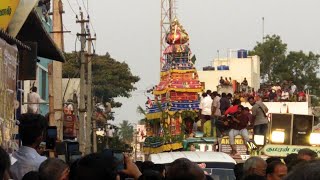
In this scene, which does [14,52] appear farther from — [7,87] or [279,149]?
[279,149]

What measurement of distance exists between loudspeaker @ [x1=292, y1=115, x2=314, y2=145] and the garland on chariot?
13764mm

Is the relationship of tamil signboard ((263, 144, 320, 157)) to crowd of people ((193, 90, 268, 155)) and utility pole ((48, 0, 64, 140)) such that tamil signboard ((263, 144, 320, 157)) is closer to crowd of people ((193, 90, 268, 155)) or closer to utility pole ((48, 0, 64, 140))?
crowd of people ((193, 90, 268, 155))

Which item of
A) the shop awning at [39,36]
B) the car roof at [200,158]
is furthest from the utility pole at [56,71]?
the shop awning at [39,36]

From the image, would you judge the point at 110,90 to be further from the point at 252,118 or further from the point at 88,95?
the point at 252,118

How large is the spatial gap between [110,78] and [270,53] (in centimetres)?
1957

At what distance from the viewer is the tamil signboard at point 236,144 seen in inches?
831

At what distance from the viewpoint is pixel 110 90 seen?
75.9 meters

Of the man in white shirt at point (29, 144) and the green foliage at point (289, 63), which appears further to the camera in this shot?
the green foliage at point (289, 63)

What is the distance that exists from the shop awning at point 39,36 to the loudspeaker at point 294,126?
568 cm

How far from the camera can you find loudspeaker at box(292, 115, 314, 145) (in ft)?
66.0

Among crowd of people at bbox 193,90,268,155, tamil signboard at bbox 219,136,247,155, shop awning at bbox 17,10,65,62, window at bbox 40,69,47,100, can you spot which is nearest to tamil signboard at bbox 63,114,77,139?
window at bbox 40,69,47,100

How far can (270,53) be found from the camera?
89.6m

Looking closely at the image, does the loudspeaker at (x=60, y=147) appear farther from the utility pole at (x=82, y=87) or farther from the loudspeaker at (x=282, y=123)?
the utility pole at (x=82, y=87)

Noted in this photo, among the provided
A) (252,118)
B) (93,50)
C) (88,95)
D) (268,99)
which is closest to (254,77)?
(268,99)
